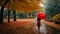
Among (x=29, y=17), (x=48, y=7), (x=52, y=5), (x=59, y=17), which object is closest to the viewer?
(x=59, y=17)

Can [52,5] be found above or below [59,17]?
above

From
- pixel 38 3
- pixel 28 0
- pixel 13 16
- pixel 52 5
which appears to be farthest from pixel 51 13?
pixel 28 0

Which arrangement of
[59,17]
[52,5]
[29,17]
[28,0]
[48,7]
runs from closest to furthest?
[28,0] < [59,17] < [52,5] < [48,7] < [29,17]

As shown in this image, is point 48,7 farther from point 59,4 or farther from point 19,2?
point 19,2

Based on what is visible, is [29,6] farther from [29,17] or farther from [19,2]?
[29,17]

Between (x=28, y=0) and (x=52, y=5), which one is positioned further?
(x=52, y=5)

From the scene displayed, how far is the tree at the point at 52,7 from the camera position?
2812 centimetres

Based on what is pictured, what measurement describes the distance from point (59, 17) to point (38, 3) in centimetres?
696

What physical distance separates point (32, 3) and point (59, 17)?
26.6 ft

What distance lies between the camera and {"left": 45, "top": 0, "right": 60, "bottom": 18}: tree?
28125mm

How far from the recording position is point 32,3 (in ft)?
67.7

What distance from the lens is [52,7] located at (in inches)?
1174

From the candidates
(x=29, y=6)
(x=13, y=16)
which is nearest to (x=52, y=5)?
(x=13, y=16)

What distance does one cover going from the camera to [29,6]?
2136cm
